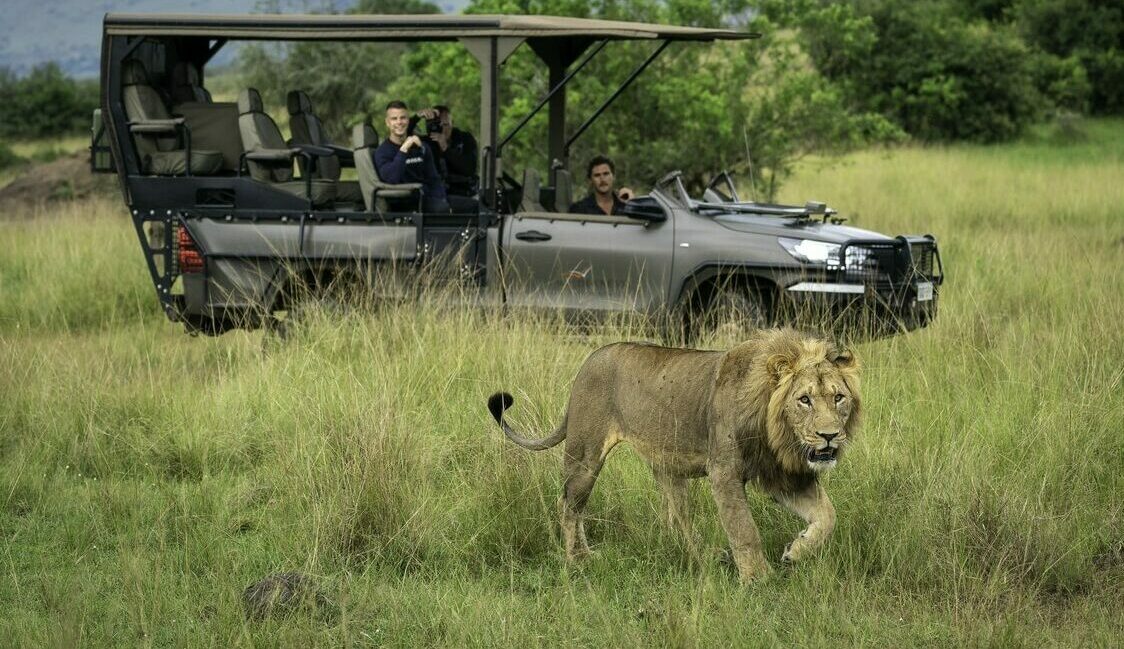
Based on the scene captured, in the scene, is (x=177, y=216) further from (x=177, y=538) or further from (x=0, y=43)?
(x=0, y=43)

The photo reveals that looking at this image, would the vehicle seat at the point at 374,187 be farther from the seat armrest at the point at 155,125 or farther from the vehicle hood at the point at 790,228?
the vehicle hood at the point at 790,228

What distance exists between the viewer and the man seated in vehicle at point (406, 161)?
948cm

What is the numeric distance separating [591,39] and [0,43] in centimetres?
11310

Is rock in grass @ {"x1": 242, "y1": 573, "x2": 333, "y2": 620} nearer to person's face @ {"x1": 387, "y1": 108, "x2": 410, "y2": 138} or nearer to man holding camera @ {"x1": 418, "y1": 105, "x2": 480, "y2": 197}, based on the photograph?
person's face @ {"x1": 387, "y1": 108, "x2": 410, "y2": 138}

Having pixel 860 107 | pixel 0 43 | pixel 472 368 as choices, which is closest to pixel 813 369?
pixel 472 368

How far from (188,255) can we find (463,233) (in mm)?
1647

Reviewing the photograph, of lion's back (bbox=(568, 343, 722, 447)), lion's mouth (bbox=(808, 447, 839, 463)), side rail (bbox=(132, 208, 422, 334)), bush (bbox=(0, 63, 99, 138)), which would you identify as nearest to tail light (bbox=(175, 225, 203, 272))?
side rail (bbox=(132, 208, 422, 334))

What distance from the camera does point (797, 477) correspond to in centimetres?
495

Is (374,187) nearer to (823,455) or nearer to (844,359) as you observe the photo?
(844,359)

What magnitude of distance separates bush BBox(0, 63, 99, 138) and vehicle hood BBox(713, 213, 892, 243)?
95.8ft

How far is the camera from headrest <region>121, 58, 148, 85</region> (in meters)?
9.59

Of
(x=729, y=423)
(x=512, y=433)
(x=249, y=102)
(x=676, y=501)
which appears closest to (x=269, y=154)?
(x=249, y=102)

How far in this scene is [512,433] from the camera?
5.81 metres

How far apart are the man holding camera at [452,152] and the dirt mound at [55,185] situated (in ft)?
39.4
